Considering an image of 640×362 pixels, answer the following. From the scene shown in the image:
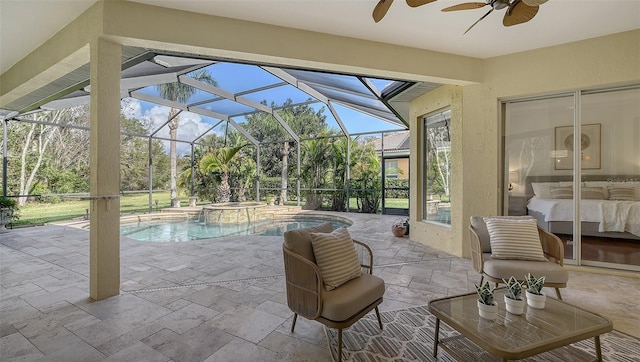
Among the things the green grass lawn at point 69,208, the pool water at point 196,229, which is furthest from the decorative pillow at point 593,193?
the green grass lawn at point 69,208

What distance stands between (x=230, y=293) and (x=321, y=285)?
166 centimetres

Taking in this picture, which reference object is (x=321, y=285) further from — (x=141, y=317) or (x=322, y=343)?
(x=141, y=317)

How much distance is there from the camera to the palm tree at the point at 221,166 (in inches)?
434

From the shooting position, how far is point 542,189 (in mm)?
4570

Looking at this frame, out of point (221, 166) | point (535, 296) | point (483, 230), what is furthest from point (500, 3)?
point (221, 166)

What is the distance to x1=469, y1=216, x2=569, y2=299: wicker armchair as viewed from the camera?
2.87 metres

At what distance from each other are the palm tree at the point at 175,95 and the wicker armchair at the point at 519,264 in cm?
→ 717

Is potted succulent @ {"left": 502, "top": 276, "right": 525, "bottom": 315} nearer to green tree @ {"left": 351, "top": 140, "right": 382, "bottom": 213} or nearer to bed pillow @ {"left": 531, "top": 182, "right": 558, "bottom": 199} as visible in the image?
bed pillow @ {"left": 531, "top": 182, "right": 558, "bottom": 199}

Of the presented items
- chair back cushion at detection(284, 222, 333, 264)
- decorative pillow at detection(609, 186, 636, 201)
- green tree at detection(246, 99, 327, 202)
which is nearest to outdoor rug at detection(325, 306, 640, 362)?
chair back cushion at detection(284, 222, 333, 264)

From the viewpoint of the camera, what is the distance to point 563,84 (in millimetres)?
4203

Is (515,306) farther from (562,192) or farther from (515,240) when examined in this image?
(562,192)

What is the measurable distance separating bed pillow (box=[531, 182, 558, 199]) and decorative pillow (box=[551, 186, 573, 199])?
0.05m

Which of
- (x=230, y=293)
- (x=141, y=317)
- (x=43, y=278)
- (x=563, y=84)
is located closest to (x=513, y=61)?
(x=563, y=84)

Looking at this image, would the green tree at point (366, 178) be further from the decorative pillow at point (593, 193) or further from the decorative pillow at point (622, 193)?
the decorative pillow at point (622, 193)
